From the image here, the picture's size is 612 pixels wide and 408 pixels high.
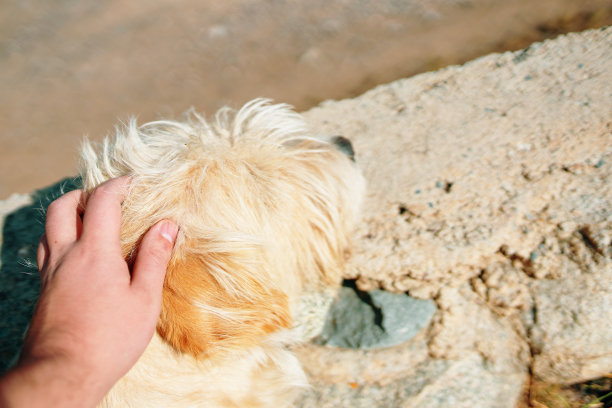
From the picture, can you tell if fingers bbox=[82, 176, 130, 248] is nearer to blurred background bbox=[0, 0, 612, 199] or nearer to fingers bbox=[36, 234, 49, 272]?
fingers bbox=[36, 234, 49, 272]

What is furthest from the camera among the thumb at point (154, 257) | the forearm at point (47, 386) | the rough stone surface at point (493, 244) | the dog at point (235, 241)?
the rough stone surface at point (493, 244)

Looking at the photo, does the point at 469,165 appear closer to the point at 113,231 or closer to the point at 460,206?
the point at 460,206

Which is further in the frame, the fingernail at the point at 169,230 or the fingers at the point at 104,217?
the fingernail at the point at 169,230

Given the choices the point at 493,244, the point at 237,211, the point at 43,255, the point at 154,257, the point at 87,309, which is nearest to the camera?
the point at 87,309

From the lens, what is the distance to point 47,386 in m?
1.25

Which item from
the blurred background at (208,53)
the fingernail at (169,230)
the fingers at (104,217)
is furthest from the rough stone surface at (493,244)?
the blurred background at (208,53)

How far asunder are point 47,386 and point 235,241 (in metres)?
0.76

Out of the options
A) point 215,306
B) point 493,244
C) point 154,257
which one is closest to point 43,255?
point 154,257

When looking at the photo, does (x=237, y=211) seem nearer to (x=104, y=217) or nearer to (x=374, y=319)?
(x=104, y=217)

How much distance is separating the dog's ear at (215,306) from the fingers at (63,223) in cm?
A: 37

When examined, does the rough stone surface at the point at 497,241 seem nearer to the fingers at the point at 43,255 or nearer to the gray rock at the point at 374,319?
the gray rock at the point at 374,319

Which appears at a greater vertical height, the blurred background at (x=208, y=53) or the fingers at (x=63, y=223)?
the blurred background at (x=208, y=53)

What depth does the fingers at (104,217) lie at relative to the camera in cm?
167

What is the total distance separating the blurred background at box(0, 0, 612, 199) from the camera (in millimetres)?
4961
